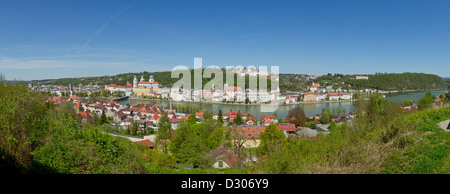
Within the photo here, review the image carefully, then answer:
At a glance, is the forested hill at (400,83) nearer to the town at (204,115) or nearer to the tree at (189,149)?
the town at (204,115)

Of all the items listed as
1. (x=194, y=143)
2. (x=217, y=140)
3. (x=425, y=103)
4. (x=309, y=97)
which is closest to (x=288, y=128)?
(x=217, y=140)

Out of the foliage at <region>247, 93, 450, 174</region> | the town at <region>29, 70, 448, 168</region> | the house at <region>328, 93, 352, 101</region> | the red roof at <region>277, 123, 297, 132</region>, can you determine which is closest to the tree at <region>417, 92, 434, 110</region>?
the town at <region>29, 70, 448, 168</region>

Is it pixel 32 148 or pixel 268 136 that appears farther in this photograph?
pixel 268 136

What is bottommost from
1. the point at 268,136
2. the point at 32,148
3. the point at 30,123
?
the point at 268,136

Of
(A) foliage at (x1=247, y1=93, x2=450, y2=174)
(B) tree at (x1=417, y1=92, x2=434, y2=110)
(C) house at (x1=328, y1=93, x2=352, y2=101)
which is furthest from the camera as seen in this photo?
(C) house at (x1=328, y1=93, x2=352, y2=101)

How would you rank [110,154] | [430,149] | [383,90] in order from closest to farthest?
[430,149] < [110,154] < [383,90]

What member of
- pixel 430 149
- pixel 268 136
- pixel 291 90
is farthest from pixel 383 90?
pixel 430 149

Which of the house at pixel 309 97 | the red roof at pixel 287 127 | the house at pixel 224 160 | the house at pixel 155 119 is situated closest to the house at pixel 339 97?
the house at pixel 309 97

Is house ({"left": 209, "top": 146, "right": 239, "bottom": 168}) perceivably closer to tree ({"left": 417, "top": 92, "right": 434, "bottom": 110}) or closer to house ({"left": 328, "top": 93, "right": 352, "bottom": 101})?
tree ({"left": 417, "top": 92, "right": 434, "bottom": 110})
